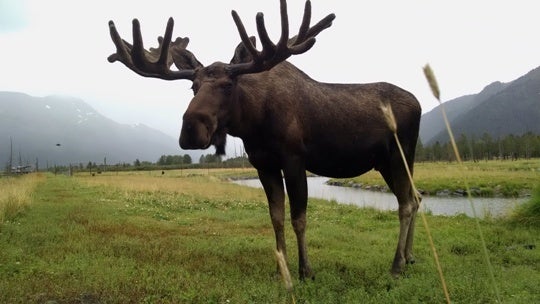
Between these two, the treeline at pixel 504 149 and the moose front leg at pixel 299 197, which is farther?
the treeline at pixel 504 149

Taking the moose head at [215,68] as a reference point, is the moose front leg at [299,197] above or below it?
below

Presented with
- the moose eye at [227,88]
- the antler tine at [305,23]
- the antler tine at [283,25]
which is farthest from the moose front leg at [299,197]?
the antler tine at [305,23]

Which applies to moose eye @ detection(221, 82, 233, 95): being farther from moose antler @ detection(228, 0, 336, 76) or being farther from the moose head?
moose antler @ detection(228, 0, 336, 76)

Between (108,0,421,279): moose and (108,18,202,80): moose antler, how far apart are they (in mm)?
15

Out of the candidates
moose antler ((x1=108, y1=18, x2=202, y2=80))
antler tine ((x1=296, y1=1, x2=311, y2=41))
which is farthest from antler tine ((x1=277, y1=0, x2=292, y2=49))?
moose antler ((x1=108, y1=18, x2=202, y2=80))

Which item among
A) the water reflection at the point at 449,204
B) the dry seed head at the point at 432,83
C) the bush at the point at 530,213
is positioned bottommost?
the water reflection at the point at 449,204

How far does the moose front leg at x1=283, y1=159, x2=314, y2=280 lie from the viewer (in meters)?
5.77

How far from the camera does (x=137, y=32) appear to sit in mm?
→ 5930

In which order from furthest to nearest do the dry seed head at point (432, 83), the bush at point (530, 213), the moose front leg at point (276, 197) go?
the bush at point (530, 213)
the moose front leg at point (276, 197)
the dry seed head at point (432, 83)

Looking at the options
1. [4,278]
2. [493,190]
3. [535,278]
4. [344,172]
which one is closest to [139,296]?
[4,278]

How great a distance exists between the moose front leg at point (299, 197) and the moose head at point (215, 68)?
3.38 ft

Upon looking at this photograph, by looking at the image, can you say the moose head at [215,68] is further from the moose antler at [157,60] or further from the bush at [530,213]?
the bush at [530,213]

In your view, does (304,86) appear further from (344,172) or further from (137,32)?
(137,32)

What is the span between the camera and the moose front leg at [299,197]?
5.77 metres
